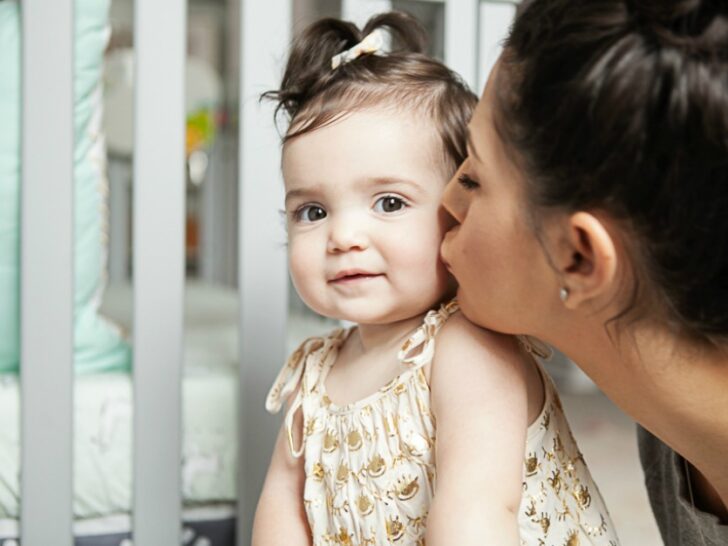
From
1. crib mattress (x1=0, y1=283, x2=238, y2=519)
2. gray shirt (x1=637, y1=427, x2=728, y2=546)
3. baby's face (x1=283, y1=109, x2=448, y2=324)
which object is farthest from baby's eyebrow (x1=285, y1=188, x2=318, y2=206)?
gray shirt (x1=637, y1=427, x2=728, y2=546)

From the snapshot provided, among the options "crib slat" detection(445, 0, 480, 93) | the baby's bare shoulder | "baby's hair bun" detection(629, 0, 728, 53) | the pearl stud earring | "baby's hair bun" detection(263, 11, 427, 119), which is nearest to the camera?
"baby's hair bun" detection(629, 0, 728, 53)

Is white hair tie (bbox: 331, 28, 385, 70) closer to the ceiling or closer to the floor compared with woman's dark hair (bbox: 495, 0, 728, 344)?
closer to the ceiling

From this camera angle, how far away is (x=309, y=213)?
0.94 metres

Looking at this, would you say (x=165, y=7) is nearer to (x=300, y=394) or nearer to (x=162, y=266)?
(x=162, y=266)

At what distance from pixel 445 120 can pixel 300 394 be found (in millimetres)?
340

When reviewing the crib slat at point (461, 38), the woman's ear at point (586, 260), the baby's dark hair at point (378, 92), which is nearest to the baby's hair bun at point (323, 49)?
the baby's dark hair at point (378, 92)

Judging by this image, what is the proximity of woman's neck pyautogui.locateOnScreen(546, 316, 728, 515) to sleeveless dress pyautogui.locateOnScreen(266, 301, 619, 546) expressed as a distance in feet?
0.32

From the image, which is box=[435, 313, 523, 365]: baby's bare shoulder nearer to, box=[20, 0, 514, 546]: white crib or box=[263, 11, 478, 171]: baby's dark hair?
box=[263, 11, 478, 171]: baby's dark hair

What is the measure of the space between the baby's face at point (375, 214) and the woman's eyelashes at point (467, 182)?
69mm

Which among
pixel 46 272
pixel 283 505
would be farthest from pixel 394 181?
pixel 46 272

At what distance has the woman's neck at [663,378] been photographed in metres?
0.76

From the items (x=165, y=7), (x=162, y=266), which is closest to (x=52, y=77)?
(x=165, y=7)

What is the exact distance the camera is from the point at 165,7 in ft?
3.70

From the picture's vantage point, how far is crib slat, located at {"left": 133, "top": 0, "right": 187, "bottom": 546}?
1.13 metres
